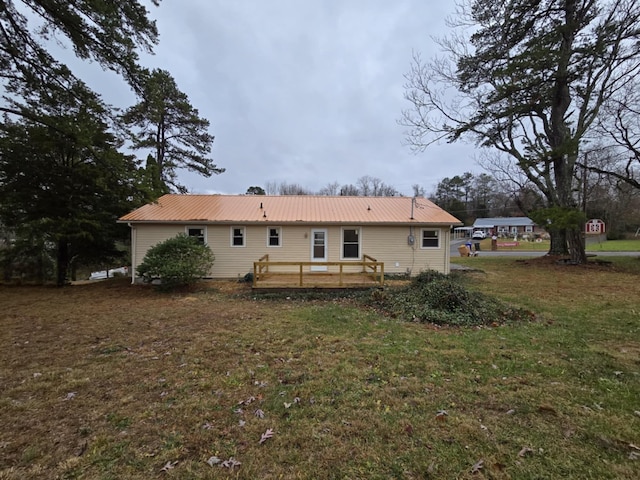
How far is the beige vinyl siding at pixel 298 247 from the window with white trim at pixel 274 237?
0.10 m

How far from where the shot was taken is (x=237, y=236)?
12.8m

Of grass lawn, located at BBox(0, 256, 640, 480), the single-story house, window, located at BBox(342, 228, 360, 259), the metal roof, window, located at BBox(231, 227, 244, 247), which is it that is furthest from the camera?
the metal roof

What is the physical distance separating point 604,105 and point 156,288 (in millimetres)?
23417

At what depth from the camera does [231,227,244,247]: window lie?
1280 cm

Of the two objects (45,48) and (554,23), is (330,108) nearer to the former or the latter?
(554,23)

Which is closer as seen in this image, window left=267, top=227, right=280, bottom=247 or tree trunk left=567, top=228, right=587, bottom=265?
window left=267, top=227, right=280, bottom=247

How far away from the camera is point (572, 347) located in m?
4.94

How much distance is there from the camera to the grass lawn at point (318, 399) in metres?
2.37

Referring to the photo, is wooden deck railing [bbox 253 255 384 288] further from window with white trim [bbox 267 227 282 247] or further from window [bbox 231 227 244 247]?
window [bbox 231 227 244 247]

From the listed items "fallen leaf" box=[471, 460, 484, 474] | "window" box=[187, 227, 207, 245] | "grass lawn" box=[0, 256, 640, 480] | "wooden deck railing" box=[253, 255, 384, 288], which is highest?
"window" box=[187, 227, 207, 245]

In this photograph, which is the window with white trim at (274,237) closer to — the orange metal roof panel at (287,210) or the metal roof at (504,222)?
the orange metal roof panel at (287,210)

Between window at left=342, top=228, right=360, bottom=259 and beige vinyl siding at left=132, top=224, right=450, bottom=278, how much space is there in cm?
17

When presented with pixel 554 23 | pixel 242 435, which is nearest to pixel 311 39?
pixel 554 23

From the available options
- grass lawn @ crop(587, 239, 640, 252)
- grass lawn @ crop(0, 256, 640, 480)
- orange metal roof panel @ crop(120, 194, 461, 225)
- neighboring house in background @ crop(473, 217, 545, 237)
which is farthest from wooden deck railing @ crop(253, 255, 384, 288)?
neighboring house in background @ crop(473, 217, 545, 237)
